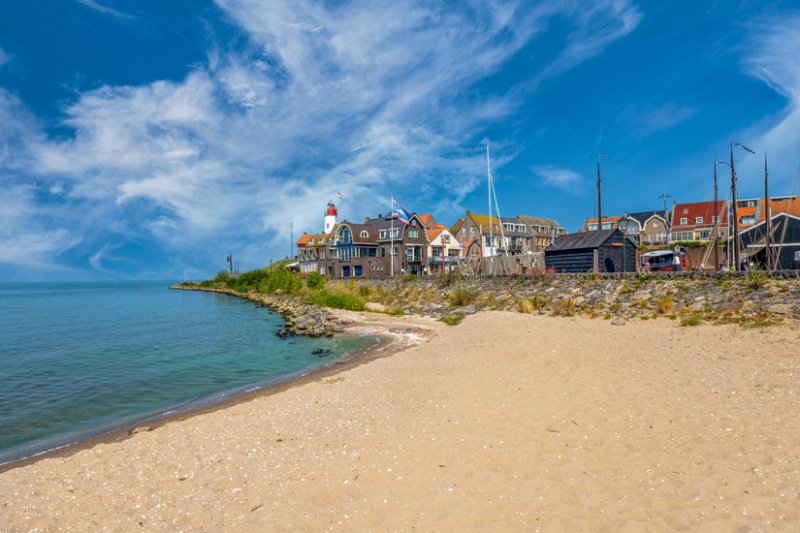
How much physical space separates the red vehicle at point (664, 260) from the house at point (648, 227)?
36912 millimetres

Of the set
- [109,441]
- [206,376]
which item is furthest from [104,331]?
[109,441]

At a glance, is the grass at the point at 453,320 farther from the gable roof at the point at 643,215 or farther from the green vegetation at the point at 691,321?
the gable roof at the point at 643,215

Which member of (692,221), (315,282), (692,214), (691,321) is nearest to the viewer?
(691,321)

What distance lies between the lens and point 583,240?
43.4 m

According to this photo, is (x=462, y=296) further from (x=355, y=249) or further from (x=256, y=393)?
(x=355, y=249)

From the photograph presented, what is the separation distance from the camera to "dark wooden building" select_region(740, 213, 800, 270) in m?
42.5

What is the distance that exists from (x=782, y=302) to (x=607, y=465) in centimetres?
2147

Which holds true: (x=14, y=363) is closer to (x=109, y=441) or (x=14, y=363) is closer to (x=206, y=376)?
(x=206, y=376)

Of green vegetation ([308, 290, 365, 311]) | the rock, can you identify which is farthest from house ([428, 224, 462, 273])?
the rock

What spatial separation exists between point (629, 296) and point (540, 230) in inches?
2951

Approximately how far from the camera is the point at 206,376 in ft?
66.5

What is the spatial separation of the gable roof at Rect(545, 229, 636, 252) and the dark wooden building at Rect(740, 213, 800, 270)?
41.9 ft

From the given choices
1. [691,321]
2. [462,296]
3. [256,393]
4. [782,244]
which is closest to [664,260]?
[782,244]

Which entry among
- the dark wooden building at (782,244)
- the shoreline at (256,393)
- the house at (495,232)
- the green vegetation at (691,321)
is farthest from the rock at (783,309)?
the house at (495,232)
